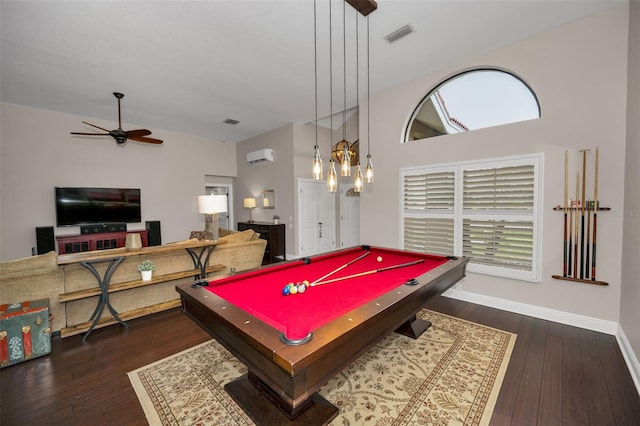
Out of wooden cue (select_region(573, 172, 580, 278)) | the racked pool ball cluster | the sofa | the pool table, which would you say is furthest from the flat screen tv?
wooden cue (select_region(573, 172, 580, 278))

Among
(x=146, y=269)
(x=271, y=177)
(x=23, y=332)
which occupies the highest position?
(x=271, y=177)

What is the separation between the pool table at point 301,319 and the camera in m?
1.12

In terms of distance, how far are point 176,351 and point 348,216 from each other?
5.27 metres

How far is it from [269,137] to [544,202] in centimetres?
572

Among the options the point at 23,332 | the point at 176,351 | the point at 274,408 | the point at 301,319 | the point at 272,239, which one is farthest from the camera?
the point at 272,239

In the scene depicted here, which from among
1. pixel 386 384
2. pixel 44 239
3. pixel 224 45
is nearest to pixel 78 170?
pixel 44 239

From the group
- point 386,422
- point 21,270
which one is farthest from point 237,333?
point 21,270

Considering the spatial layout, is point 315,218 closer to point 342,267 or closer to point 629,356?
point 342,267

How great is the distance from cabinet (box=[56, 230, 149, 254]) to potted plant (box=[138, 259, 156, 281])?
2.89 meters

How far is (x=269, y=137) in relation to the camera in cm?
674

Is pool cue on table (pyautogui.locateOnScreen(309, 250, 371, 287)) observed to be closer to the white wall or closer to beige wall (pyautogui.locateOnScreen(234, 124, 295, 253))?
the white wall

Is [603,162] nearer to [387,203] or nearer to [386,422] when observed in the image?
[387,203]

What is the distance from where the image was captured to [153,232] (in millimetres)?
6191

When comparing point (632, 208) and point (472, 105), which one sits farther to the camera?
point (472, 105)
